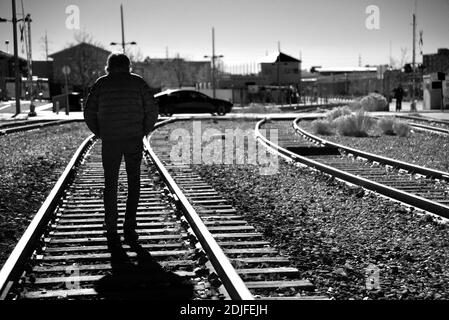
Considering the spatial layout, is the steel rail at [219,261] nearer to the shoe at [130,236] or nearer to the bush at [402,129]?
the shoe at [130,236]

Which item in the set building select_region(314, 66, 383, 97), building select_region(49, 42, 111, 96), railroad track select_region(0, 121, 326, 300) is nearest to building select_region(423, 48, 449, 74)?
building select_region(314, 66, 383, 97)

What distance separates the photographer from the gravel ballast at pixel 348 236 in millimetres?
5164

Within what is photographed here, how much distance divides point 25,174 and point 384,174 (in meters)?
6.77

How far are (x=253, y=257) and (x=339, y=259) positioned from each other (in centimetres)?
81

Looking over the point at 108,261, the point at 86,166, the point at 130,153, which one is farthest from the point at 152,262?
the point at 86,166

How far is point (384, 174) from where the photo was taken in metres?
11.7

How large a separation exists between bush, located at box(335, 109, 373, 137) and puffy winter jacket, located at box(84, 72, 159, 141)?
16.5 meters

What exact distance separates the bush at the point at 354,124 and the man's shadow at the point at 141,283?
57.4 ft

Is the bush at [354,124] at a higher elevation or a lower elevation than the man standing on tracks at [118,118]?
lower

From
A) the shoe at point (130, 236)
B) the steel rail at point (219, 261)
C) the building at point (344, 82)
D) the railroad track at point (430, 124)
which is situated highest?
the building at point (344, 82)

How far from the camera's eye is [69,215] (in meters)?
8.07

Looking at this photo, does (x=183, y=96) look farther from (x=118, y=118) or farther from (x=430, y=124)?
(x=118, y=118)

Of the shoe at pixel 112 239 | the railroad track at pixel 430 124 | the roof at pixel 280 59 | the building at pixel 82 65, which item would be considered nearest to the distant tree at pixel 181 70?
the roof at pixel 280 59

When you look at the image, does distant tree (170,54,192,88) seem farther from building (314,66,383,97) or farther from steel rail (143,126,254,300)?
steel rail (143,126,254,300)
